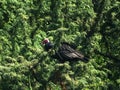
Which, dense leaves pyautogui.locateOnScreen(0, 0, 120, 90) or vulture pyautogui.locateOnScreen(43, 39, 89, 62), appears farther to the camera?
vulture pyautogui.locateOnScreen(43, 39, 89, 62)

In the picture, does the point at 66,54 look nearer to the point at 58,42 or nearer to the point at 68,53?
the point at 68,53

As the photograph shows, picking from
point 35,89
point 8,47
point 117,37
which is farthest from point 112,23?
point 35,89

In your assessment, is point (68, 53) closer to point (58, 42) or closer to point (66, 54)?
point (66, 54)

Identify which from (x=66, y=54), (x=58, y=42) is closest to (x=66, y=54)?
(x=66, y=54)

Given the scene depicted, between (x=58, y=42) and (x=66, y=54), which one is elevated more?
(x=58, y=42)

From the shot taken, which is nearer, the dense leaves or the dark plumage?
the dense leaves

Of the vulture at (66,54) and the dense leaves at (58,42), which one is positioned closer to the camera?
the dense leaves at (58,42)

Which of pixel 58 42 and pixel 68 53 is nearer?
pixel 58 42

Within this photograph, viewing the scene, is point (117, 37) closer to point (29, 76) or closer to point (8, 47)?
point (8, 47)
